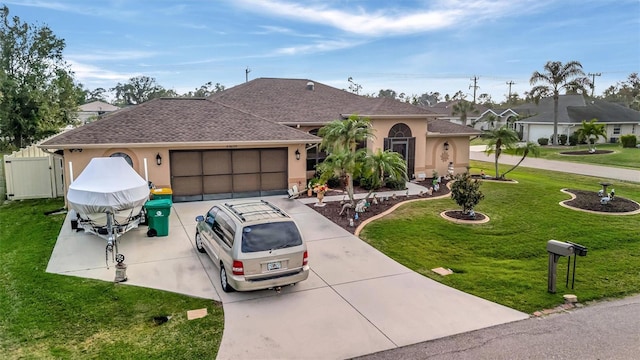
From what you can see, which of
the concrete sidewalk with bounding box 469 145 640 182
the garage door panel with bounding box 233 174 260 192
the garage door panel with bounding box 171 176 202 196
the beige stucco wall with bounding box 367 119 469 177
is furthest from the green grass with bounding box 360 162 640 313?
the concrete sidewalk with bounding box 469 145 640 182

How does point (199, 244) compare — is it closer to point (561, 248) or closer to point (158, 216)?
point (158, 216)

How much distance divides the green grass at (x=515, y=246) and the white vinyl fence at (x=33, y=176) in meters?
13.6

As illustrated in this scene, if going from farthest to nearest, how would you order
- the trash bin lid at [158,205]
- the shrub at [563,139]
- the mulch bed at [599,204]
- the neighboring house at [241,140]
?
the shrub at [563,139]
the neighboring house at [241,140]
the mulch bed at [599,204]
the trash bin lid at [158,205]

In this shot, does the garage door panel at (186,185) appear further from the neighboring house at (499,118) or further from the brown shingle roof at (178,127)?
the neighboring house at (499,118)

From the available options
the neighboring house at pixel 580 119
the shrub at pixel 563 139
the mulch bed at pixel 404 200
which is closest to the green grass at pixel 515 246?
the mulch bed at pixel 404 200

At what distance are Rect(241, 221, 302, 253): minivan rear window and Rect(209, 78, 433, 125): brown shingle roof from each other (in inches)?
501

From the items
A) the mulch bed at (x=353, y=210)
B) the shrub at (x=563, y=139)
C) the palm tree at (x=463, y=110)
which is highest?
the palm tree at (x=463, y=110)

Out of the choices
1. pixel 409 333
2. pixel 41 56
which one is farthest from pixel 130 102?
pixel 409 333

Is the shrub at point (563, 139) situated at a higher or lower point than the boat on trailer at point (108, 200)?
higher

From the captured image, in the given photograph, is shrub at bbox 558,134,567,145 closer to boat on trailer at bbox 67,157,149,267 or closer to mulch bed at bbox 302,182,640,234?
mulch bed at bbox 302,182,640,234

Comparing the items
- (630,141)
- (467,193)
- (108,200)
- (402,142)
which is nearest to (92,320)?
(108,200)

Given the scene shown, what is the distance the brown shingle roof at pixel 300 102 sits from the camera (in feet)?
71.4

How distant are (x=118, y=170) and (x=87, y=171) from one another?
2.82ft

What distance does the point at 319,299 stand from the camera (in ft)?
28.7
